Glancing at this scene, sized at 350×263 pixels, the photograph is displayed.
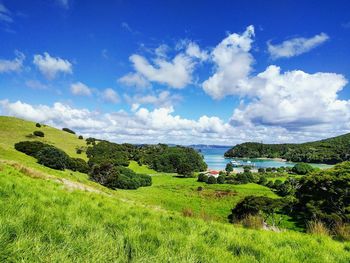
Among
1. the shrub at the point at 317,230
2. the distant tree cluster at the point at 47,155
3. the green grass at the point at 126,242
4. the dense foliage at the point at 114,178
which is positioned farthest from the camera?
the dense foliage at the point at 114,178

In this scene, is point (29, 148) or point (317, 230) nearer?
point (317, 230)

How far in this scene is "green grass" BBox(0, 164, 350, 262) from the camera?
12.4 ft

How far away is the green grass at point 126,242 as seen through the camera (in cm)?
378

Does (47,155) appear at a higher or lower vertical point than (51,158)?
higher

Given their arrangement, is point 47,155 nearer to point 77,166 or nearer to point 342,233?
point 77,166

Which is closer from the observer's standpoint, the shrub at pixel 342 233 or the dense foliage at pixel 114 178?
the shrub at pixel 342 233

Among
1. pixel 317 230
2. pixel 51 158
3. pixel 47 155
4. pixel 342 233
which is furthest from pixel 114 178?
pixel 342 233

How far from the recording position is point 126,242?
4680 millimetres

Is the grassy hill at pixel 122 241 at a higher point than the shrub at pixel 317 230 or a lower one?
higher

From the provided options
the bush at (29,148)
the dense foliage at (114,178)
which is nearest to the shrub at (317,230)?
the dense foliage at (114,178)

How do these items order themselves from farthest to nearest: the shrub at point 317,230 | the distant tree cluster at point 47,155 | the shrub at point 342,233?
1. the distant tree cluster at point 47,155
2. the shrub at point 317,230
3. the shrub at point 342,233

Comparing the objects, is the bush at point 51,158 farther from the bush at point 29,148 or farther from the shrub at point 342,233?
the shrub at point 342,233

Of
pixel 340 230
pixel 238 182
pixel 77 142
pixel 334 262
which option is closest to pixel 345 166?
pixel 340 230

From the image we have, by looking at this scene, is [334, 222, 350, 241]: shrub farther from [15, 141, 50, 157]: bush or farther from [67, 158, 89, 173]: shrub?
[67, 158, 89, 173]: shrub
